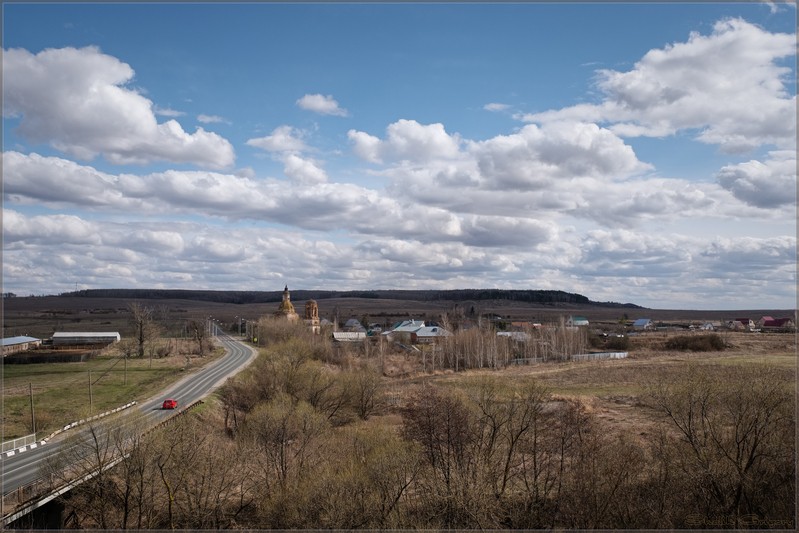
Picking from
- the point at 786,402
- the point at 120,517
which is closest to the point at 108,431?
the point at 120,517

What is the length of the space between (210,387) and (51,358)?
33.9 m

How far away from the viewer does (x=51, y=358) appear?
73500mm

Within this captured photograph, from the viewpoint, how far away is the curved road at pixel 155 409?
88.8 ft

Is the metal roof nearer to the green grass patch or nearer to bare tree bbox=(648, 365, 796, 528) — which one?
the green grass patch

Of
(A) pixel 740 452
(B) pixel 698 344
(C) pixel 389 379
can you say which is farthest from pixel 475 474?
(B) pixel 698 344

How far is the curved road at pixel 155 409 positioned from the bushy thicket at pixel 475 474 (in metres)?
2.65

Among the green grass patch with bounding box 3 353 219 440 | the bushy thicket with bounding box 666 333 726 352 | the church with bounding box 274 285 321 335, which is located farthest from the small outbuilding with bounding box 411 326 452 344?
the green grass patch with bounding box 3 353 219 440

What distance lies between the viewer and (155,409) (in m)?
42.9

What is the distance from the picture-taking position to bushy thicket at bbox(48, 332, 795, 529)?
945 inches

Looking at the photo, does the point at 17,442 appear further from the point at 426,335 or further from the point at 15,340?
the point at 426,335

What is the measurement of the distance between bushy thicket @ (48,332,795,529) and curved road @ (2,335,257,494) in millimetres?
2645

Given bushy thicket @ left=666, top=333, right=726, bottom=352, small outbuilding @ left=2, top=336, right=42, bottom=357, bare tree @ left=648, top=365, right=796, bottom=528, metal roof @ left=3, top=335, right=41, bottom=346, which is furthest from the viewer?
bushy thicket @ left=666, top=333, right=726, bottom=352

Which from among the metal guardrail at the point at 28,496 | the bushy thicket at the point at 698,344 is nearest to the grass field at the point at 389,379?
the bushy thicket at the point at 698,344

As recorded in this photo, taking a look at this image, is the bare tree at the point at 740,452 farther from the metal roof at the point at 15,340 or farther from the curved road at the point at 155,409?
the metal roof at the point at 15,340
